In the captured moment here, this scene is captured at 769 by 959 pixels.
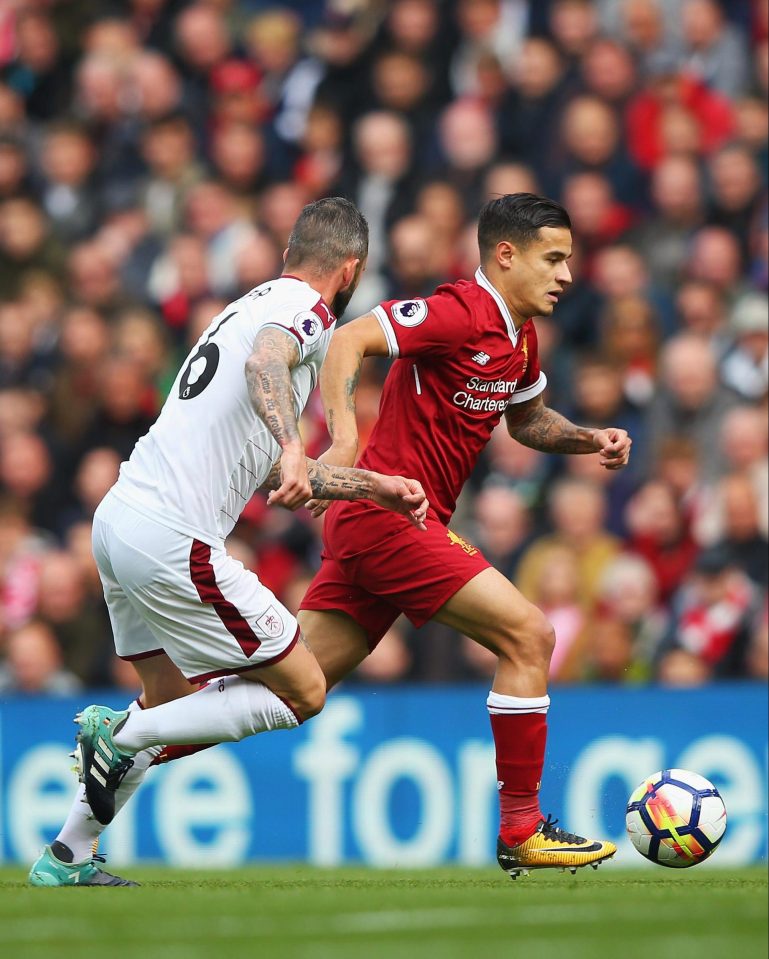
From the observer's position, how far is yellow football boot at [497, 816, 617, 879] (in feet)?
23.1

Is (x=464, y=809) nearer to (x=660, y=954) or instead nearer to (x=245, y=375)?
(x=245, y=375)

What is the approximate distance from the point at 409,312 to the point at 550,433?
1130mm

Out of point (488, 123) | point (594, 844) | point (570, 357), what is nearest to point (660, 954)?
point (594, 844)

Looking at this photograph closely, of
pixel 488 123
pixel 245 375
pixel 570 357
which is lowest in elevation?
pixel 245 375

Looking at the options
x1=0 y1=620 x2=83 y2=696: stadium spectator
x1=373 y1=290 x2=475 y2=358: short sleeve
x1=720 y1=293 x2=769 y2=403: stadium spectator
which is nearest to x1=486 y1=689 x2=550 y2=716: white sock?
x1=373 y1=290 x2=475 y2=358: short sleeve

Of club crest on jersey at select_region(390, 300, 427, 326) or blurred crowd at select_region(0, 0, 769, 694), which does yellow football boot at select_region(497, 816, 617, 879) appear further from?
blurred crowd at select_region(0, 0, 769, 694)

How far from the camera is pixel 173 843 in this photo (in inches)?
415

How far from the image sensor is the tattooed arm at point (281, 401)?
618 cm

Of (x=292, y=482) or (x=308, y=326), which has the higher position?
(x=308, y=326)

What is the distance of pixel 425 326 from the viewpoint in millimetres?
7121

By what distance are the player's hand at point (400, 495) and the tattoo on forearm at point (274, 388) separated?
441 mm

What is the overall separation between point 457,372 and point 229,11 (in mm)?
7898

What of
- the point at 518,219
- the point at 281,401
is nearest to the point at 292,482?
the point at 281,401

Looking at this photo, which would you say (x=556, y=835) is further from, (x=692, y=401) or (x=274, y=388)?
(x=692, y=401)
